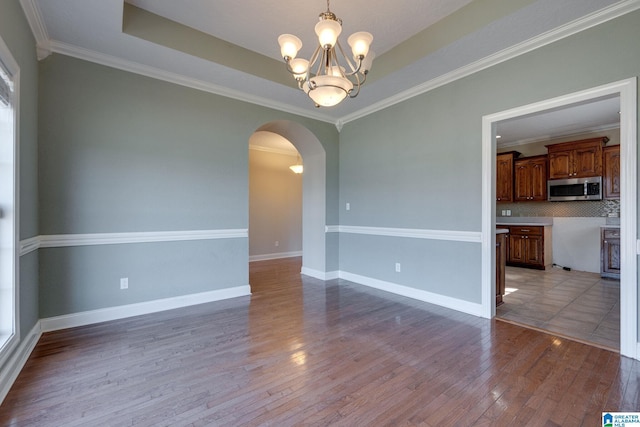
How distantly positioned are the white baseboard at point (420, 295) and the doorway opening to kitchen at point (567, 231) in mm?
228

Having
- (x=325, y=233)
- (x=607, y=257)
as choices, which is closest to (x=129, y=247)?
(x=325, y=233)

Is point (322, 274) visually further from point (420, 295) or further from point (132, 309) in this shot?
point (132, 309)

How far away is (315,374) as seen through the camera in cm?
210

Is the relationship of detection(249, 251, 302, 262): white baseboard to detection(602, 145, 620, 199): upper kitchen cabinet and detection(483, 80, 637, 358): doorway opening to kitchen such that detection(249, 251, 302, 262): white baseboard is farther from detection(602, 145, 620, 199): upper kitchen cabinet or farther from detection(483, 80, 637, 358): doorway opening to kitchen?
detection(602, 145, 620, 199): upper kitchen cabinet

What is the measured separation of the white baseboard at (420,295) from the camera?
3.33 m

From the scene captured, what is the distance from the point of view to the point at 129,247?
3.25 m

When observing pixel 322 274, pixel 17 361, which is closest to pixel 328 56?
pixel 17 361

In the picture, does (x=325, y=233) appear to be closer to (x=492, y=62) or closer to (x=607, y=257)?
(x=492, y=62)

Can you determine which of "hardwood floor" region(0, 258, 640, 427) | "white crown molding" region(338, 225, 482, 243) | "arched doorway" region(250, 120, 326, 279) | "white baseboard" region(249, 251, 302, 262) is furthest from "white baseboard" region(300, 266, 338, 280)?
"white baseboard" region(249, 251, 302, 262)

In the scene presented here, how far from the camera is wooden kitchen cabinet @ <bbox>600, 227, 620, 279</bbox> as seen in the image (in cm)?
500

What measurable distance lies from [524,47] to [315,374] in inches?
140

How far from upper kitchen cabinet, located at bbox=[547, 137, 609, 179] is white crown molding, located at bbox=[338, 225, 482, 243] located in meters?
4.20

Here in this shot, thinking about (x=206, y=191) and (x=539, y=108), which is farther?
(x=206, y=191)

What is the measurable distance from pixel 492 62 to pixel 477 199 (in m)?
1.48
